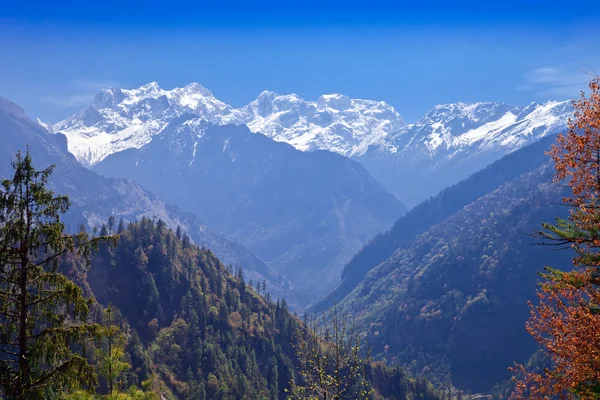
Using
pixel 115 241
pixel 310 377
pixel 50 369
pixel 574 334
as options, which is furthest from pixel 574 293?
pixel 50 369

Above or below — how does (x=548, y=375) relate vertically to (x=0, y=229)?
below

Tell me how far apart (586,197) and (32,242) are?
2888 centimetres

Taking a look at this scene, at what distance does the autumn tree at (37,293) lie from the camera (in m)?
28.3

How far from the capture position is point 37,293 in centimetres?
3025

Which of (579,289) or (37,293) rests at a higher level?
(37,293)

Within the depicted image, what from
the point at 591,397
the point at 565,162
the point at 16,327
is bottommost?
the point at 591,397

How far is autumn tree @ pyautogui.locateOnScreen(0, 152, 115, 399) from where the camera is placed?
28328 millimetres

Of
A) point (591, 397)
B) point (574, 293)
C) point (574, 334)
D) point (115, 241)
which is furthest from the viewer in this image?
point (115, 241)

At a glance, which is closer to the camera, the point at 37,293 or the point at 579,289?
the point at 37,293

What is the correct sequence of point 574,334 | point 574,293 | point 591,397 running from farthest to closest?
1. point 574,293
2. point 574,334
3. point 591,397

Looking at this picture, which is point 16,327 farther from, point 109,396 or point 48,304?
point 109,396

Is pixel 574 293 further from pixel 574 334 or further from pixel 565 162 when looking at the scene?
pixel 565 162

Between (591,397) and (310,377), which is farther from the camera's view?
(310,377)

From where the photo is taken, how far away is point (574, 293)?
1212 inches
